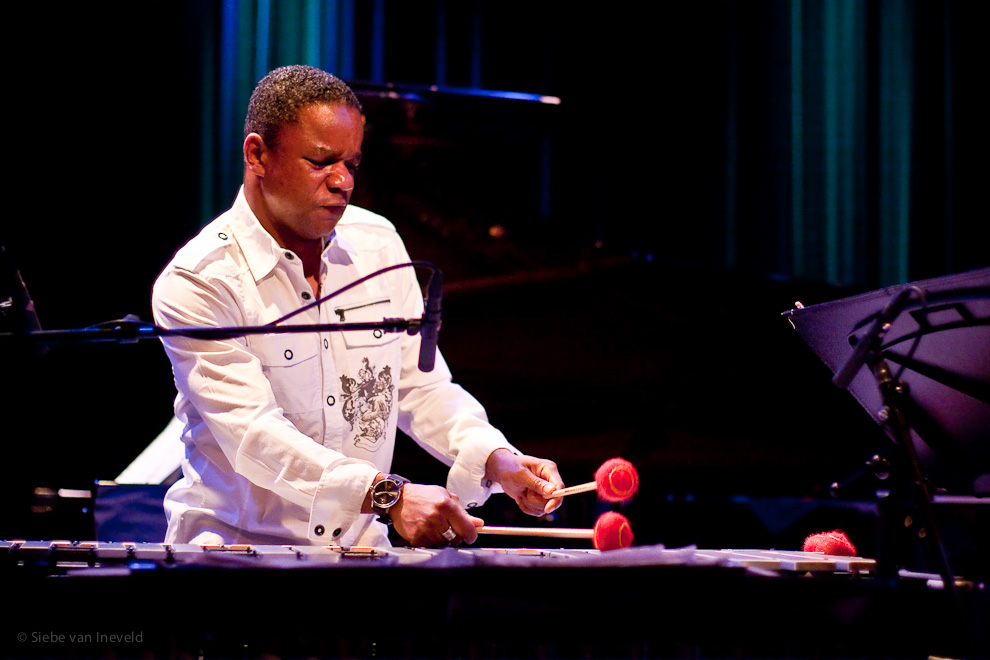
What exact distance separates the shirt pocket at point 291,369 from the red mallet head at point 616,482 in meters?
0.99

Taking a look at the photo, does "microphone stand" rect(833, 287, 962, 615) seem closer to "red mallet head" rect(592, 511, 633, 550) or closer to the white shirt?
"red mallet head" rect(592, 511, 633, 550)

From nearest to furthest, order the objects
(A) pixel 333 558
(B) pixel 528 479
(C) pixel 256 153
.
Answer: (A) pixel 333 558 → (B) pixel 528 479 → (C) pixel 256 153

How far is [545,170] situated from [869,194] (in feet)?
8.39

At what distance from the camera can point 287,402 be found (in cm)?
295

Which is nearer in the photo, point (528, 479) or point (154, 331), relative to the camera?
point (154, 331)

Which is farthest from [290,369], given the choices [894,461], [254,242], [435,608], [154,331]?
[894,461]

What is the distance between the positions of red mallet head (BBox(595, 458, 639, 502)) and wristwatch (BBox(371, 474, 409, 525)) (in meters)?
0.49

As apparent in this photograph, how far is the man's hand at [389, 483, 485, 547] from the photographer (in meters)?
2.39

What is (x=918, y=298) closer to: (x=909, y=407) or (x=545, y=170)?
(x=909, y=407)

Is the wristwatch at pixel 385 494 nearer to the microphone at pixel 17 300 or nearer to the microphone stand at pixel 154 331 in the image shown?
the microphone stand at pixel 154 331

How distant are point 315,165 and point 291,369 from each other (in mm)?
608

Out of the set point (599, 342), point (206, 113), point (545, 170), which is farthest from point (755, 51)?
point (206, 113)

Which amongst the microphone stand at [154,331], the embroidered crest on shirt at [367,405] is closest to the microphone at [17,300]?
the microphone stand at [154,331]

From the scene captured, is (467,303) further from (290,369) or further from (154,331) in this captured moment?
A: (154,331)
